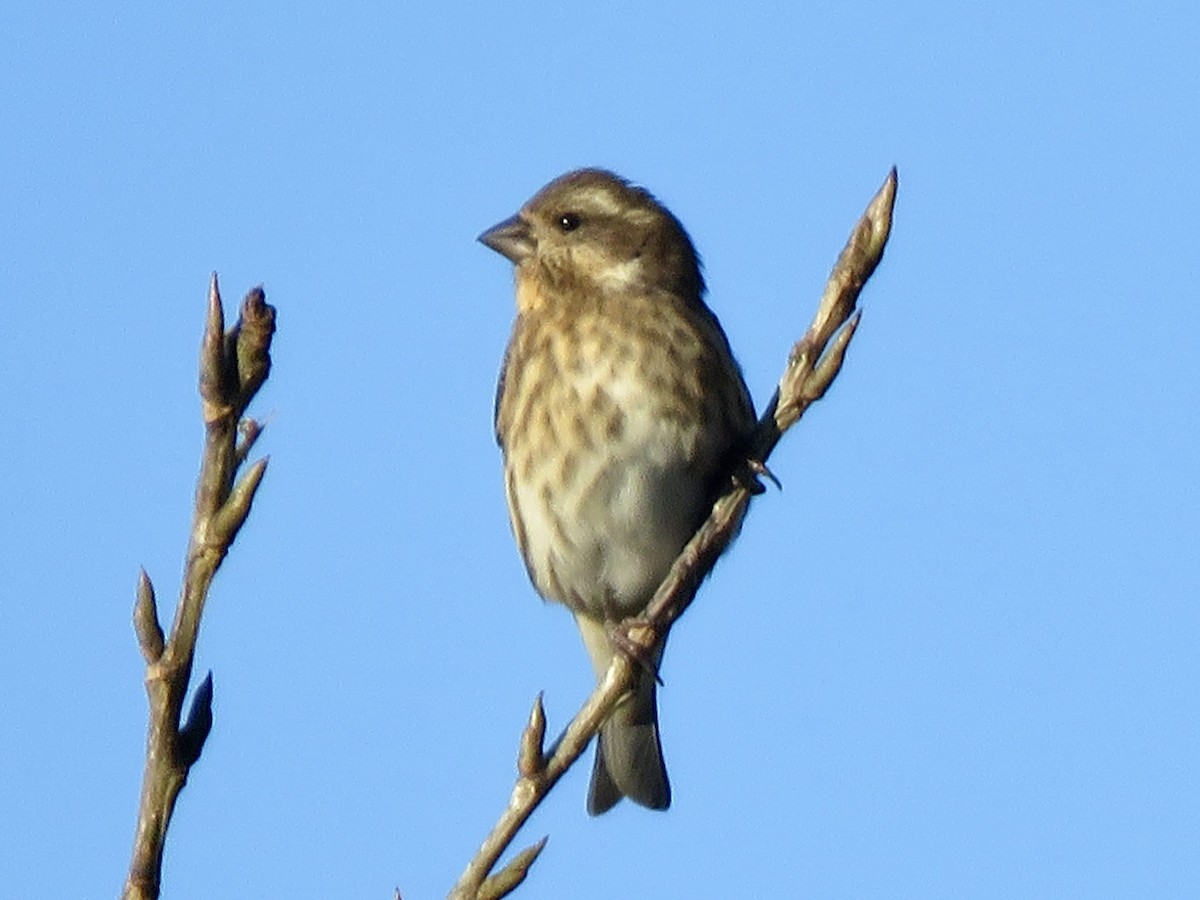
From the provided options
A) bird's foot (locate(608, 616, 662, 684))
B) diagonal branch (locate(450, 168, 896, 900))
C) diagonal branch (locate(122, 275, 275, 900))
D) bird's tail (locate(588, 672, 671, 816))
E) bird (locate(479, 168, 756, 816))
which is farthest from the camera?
bird's tail (locate(588, 672, 671, 816))

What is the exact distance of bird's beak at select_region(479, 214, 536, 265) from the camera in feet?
23.2

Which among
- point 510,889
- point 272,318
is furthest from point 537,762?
point 272,318

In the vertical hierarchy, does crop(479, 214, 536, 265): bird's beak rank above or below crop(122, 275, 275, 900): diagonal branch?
above

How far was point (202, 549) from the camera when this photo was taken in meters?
1.98

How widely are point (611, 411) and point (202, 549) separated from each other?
4.18 metres

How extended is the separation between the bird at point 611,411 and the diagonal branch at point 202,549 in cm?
361

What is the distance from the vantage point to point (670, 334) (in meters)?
6.33

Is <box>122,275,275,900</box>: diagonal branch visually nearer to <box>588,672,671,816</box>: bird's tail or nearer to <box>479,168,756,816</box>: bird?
<box>479,168,756,816</box>: bird

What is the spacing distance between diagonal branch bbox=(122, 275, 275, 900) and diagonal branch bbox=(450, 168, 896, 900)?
1.37 feet

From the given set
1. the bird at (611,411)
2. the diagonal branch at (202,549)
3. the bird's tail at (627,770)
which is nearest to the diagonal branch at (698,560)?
the diagonal branch at (202,549)

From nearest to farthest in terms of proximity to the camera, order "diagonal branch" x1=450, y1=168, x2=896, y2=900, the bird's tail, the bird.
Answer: "diagonal branch" x1=450, y1=168, x2=896, y2=900 < the bird < the bird's tail

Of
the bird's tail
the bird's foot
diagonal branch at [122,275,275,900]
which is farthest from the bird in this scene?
diagonal branch at [122,275,275,900]

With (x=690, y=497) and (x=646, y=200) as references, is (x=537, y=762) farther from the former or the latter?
(x=646, y=200)

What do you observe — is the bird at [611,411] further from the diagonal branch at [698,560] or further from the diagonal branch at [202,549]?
the diagonal branch at [202,549]
